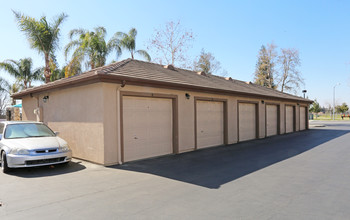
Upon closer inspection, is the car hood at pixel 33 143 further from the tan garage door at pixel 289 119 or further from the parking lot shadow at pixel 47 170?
the tan garage door at pixel 289 119

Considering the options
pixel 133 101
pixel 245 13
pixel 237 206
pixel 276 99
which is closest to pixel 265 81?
pixel 276 99

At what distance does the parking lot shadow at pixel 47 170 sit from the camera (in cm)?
659

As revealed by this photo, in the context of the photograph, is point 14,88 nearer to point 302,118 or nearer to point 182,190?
point 182,190

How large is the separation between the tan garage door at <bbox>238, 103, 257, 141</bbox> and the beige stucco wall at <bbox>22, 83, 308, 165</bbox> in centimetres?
350

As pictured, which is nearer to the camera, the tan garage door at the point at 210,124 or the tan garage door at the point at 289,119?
the tan garage door at the point at 210,124

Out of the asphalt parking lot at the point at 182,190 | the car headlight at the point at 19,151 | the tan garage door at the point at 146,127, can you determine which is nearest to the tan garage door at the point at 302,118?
the asphalt parking lot at the point at 182,190

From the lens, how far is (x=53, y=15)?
54.5 ft

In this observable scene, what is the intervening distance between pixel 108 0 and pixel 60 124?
7.00 metres

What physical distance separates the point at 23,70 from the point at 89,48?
9.38 m

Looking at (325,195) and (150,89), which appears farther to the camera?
(150,89)

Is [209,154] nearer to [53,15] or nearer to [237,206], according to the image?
[237,206]

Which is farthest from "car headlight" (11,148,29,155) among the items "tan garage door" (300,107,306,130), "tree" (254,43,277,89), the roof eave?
"tree" (254,43,277,89)

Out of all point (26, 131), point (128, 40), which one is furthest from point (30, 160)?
point (128, 40)

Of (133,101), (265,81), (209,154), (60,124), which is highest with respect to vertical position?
(265,81)
